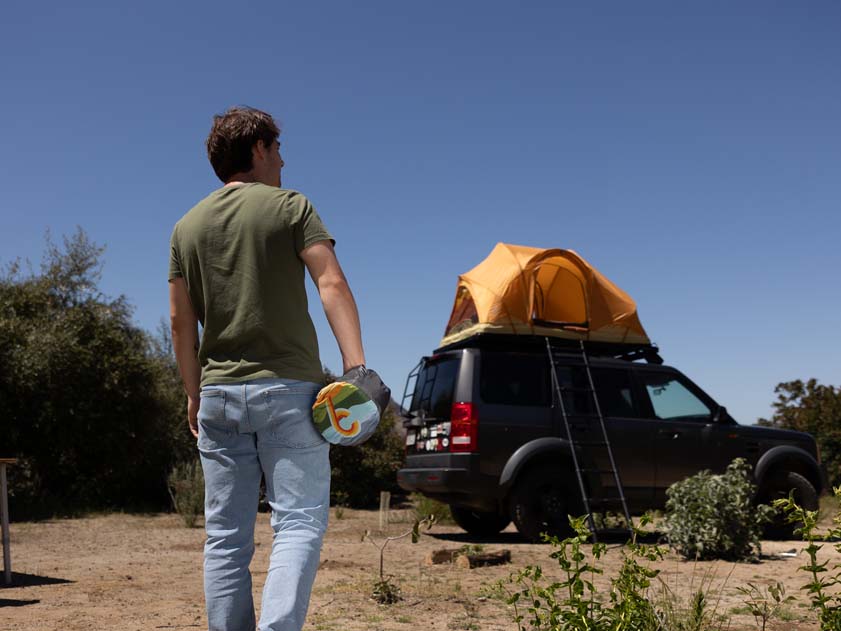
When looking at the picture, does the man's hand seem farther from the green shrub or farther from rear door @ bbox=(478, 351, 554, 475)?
the green shrub

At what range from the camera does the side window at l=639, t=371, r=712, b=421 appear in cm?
1009

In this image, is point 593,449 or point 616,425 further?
point 616,425

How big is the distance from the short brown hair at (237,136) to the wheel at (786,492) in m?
8.98

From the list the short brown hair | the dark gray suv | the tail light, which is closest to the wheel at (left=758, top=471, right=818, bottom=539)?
the dark gray suv

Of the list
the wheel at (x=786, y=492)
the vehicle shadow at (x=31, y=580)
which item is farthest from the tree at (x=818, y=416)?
the vehicle shadow at (x=31, y=580)

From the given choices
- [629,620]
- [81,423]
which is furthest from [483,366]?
[81,423]

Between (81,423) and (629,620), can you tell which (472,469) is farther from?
(81,423)

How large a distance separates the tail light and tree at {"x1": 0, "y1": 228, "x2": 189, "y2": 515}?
829 centimetres

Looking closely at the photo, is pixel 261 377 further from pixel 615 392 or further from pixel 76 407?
pixel 76 407

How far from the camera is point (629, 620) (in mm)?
3121

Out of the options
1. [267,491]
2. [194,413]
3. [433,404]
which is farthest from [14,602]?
[433,404]

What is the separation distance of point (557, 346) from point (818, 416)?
1314 cm

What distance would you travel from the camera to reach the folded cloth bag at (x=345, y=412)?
2807mm

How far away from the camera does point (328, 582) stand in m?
6.35
